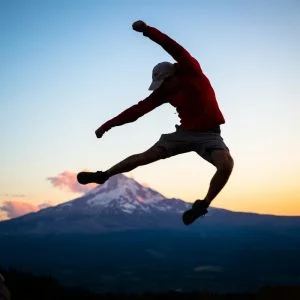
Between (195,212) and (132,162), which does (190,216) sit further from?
(132,162)

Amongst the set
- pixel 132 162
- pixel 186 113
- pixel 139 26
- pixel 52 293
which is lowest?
pixel 52 293

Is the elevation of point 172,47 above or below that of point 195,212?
above

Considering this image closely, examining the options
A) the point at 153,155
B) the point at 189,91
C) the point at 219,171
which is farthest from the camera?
the point at 153,155

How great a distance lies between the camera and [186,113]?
236 inches

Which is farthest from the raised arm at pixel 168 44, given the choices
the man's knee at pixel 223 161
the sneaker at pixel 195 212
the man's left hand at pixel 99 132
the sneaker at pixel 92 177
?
the sneaker at pixel 92 177

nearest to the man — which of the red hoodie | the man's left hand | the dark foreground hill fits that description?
the red hoodie

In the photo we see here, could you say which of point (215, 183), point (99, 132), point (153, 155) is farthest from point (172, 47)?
point (215, 183)

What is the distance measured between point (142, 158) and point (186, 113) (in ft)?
2.87

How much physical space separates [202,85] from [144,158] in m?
1.25

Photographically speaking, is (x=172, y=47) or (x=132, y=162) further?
(x=132, y=162)

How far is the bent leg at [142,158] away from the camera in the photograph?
637 centimetres

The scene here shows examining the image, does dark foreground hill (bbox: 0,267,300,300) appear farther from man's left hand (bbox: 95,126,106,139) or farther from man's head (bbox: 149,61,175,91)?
man's head (bbox: 149,61,175,91)

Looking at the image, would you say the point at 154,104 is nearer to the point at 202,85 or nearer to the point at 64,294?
the point at 202,85

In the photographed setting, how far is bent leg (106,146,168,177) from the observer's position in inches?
251
